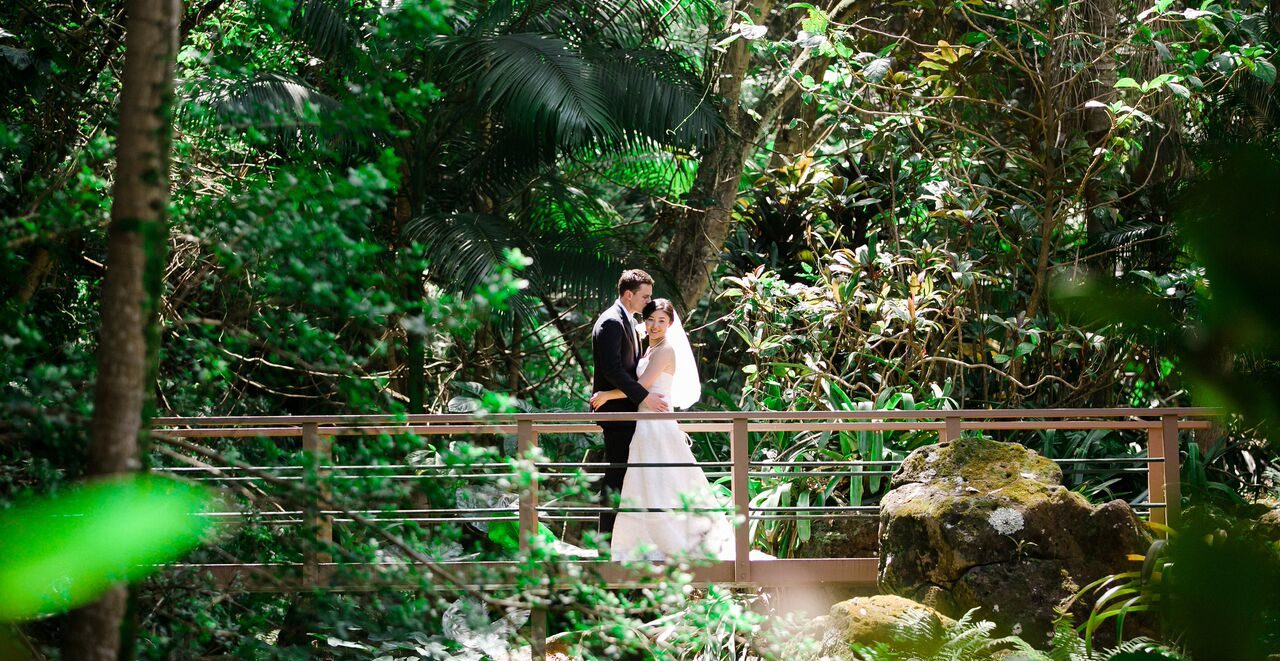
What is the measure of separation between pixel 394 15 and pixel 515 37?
5862mm

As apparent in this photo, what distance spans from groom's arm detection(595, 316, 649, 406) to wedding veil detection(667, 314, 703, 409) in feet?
0.81

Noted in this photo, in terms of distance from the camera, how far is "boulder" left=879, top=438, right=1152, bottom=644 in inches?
192

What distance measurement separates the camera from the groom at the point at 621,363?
6066mm

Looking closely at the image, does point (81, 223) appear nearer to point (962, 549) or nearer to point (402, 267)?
point (402, 267)

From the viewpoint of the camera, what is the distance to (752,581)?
19.6 ft

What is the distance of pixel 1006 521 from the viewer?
16.3 ft

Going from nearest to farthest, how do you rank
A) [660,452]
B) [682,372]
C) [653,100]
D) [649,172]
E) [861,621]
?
[861,621]
[660,452]
[682,372]
[653,100]
[649,172]

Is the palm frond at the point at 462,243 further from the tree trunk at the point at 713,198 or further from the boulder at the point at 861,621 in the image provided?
the boulder at the point at 861,621

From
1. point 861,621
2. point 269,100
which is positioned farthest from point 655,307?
point 269,100

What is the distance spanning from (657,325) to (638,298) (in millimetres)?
222

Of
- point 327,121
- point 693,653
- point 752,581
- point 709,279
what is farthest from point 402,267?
point 709,279

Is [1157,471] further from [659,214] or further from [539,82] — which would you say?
[659,214]

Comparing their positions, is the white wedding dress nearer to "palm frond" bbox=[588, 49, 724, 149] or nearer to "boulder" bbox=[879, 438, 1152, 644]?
"boulder" bbox=[879, 438, 1152, 644]

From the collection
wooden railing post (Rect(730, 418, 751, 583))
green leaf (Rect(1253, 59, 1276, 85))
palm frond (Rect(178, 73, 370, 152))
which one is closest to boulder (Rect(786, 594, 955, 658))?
wooden railing post (Rect(730, 418, 751, 583))
